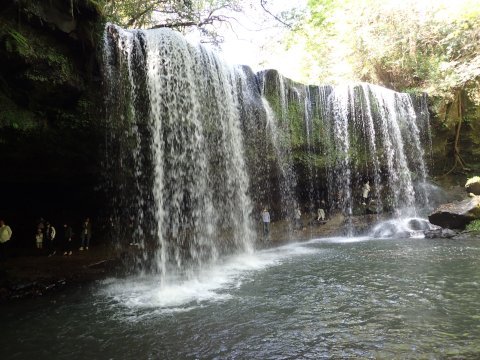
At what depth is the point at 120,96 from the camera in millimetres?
10625

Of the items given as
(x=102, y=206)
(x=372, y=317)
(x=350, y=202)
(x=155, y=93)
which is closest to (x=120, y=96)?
(x=155, y=93)

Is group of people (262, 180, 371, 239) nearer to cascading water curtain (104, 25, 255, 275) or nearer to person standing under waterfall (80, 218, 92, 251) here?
cascading water curtain (104, 25, 255, 275)

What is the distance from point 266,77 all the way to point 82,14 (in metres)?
8.67

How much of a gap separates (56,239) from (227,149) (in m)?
7.32

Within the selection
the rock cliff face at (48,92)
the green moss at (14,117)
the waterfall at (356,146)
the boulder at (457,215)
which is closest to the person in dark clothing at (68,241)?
the rock cliff face at (48,92)

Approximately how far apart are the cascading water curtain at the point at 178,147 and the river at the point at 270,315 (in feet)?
10.9

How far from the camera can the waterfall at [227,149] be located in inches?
440

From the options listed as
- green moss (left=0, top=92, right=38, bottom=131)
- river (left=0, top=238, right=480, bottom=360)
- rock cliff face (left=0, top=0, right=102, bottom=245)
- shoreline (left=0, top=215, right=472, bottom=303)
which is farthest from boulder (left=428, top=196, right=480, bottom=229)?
green moss (left=0, top=92, right=38, bottom=131)

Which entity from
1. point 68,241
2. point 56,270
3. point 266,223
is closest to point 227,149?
point 266,223

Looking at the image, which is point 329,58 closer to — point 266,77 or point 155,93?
point 266,77

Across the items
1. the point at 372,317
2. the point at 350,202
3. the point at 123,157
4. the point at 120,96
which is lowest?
the point at 372,317

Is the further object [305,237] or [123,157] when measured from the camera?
[305,237]

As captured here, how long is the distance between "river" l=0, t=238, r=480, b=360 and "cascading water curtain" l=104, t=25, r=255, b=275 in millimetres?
3314

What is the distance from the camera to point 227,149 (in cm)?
1393
